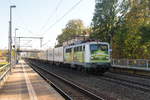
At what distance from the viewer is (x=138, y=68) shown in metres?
23.6

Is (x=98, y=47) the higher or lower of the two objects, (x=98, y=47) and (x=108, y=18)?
the lower

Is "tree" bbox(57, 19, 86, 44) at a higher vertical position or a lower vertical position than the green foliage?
higher

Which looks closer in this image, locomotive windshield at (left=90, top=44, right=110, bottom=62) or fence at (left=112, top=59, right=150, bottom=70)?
locomotive windshield at (left=90, top=44, right=110, bottom=62)

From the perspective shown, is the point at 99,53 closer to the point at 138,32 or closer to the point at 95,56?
the point at 95,56

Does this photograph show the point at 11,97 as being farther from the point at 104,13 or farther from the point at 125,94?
the point at 104,13

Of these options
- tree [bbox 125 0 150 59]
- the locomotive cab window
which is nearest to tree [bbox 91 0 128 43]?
tree [bbox 125 0 150 59]

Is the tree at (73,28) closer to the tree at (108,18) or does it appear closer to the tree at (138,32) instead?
the tree at (108,18)

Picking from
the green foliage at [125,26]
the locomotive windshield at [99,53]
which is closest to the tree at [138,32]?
the green foliage at [125,26]

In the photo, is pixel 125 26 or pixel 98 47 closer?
pixel 98 47

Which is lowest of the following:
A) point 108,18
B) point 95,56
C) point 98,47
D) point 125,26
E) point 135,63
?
point 135,63

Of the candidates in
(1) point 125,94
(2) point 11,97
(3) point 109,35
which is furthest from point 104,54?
(3) point 109,35

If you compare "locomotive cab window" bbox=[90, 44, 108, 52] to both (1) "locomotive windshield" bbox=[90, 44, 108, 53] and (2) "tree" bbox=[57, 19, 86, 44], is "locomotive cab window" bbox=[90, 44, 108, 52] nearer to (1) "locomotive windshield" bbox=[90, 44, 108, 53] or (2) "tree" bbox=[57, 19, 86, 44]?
(1) "locomotive windshield" bbox=[90, 44, 108, 53]

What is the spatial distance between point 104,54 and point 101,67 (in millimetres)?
1249

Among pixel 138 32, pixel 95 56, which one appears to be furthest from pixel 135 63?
pixel 138 32
